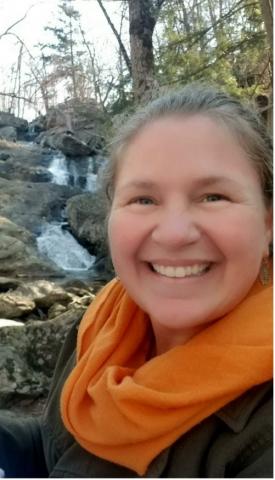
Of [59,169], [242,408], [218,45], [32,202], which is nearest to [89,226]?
[32,202]

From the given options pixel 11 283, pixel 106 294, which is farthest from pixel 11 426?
pixel 11 283

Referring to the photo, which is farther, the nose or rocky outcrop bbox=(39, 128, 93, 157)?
rocky outcrop bbox=(39, 128, 93, 157)

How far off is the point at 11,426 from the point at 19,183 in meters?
12.3

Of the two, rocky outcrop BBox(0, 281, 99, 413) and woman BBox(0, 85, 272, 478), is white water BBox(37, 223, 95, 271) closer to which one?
rocky outcrop BBox(0, 281, 99, 413)

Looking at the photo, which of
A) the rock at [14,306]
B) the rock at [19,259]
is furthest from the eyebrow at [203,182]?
the rock at [19,259]

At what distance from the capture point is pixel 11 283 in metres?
8.30

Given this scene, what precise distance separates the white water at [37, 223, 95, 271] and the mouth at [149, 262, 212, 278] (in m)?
9.61

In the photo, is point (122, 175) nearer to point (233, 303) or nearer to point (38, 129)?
point (233, 303)

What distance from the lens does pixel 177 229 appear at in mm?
953

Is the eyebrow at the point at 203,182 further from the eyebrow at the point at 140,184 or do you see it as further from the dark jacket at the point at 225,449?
the dark jacket at the point at 225,449

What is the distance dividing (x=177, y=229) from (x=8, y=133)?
22.0 meters

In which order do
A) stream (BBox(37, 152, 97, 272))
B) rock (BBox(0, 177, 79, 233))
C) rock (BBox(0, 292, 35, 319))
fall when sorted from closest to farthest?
rock (BBox(0, 292, 35, 319)) < stream (BBox(37, 152, 97, 272)) < rock (BBox(0, 177, 79, 233))

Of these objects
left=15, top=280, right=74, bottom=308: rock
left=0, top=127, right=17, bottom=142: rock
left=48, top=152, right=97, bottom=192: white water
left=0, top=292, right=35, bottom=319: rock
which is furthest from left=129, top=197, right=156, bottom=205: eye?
left=0, top=127, right=17, bottom=142: rock

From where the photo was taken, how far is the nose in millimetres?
948
